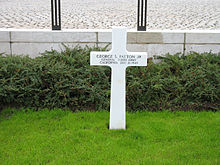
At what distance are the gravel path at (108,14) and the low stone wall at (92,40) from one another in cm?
65

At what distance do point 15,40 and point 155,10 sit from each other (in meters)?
3.52

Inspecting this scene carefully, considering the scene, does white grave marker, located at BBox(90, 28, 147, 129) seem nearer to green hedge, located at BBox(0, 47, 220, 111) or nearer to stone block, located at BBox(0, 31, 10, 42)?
green hedge, located at BBox(0, 47, 220, 111)

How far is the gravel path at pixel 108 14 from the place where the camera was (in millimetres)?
6496

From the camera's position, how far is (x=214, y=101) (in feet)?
16.2

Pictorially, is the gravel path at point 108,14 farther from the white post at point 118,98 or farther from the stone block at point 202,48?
the white post at point 118,98

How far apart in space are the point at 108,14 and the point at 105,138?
13.8 ft

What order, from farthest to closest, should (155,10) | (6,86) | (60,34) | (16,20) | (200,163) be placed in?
(155,10) < (16,20) < (60,34) < (6,86) < (200,163)

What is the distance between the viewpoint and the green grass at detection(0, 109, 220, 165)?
3.28 metres

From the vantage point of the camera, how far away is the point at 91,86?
4.88 meters

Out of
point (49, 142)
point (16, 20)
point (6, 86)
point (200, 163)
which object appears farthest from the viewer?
point (16, 20)

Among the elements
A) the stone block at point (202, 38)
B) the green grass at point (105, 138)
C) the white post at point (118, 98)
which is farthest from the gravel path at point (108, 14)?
the white post at point (118, 98)

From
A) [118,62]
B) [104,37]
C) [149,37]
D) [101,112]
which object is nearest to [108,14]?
[104,37]

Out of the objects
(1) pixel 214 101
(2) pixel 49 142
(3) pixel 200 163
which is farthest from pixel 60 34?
(3) pixel 200 163

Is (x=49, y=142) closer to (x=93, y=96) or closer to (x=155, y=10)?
(x=93, y=96)
